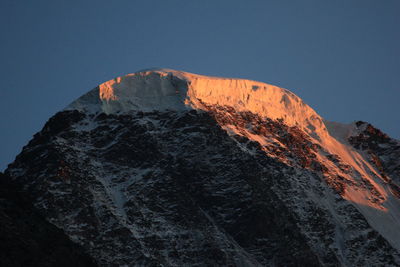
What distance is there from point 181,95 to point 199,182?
16312 mm

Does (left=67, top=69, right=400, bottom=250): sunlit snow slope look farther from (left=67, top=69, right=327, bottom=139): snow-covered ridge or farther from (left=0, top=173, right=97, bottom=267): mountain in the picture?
(left=0, top=173, right=97, bottom=267): mountain

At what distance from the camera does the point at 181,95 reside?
158250 mm

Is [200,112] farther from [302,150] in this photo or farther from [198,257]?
[198,257]

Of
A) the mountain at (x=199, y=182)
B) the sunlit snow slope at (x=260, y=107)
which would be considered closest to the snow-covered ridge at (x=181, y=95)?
the sunlit snow slope at (x=260, y=107)

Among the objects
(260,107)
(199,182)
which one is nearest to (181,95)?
(260,107)

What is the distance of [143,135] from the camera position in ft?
497

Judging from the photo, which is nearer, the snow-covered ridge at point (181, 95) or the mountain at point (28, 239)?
the mountain at point (28, 239)

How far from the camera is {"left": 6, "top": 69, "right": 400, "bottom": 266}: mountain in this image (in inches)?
5344

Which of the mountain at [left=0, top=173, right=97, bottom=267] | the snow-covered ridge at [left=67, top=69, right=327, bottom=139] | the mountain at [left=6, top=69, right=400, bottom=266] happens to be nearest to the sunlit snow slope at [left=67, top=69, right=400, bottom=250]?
the snow-covered ridge at [left=67, top=69, right=327, bottom=139]

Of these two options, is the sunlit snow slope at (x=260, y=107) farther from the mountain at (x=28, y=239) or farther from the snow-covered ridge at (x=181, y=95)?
the mountain at (x=28, y=239)

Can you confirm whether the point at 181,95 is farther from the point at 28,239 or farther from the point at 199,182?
the point at 28,239

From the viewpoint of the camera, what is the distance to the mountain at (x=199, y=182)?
445 ft

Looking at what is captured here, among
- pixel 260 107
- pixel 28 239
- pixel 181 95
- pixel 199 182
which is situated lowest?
pixel 28 239

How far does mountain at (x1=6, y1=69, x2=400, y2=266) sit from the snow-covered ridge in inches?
7.3
